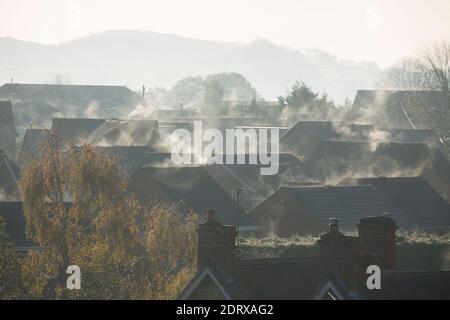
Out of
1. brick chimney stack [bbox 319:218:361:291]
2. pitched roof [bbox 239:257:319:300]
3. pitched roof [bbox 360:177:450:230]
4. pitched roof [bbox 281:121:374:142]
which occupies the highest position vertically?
brick chimney stack [bbox 319:218:361:291]

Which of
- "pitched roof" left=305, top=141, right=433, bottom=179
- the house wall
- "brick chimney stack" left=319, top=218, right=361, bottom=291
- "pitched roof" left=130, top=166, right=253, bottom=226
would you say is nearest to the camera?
the house wall

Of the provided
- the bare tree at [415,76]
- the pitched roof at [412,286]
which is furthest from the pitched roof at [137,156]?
the bare tree at [415,76]

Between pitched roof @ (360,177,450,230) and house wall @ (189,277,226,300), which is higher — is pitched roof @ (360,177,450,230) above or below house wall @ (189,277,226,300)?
below

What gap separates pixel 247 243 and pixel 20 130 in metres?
106

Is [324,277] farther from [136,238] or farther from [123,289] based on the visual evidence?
[136,238]

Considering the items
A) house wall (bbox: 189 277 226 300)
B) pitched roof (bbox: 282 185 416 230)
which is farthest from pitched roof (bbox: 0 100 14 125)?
house wall (bbox: 189 277 226 300)

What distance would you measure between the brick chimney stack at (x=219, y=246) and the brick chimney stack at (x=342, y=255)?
7.05 ft

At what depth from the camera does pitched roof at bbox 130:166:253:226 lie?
2190 inches

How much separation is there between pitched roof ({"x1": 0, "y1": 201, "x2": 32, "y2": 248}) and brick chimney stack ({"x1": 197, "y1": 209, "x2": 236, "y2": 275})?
1995 cm

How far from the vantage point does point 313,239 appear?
4909 centimetres

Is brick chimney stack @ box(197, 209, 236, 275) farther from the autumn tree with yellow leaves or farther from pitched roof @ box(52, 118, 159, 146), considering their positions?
pitched roof @ box(52, 118, 159, 146)

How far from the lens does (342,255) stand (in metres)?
28.2

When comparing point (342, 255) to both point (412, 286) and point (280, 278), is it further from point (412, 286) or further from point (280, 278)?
point (280, 278)

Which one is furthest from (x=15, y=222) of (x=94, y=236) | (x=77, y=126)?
(x=77, y=126)
